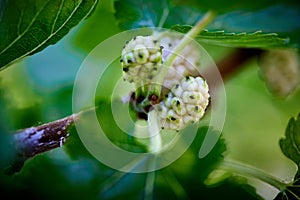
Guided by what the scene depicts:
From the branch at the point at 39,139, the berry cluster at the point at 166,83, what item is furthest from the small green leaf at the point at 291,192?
the branch at the point at 39,139

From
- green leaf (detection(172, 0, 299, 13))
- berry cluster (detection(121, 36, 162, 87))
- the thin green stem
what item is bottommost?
the thin green stem

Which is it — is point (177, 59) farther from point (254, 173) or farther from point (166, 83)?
point (254, 173)

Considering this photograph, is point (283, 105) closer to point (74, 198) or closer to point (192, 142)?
point (192, 142)

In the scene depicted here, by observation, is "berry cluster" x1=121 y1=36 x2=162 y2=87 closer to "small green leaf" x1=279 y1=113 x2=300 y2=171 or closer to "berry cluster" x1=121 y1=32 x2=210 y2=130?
"berry cluster" x1=121 y1=32 x2=210 y2=130

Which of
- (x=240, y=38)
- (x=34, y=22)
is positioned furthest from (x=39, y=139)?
(x=240, y=38)

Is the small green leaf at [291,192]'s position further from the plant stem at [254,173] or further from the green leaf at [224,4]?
the green leaf at [224,4]

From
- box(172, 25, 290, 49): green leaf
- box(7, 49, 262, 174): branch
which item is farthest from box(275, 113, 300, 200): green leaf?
box(7, 49, 262, 174): branch

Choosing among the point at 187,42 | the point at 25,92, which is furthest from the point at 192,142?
the point at 25,92
